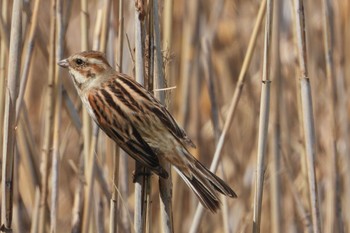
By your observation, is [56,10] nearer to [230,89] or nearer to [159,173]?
[159,173]

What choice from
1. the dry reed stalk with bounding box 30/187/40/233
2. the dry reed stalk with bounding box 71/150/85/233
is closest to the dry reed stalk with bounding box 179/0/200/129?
the dry reed stalk with bounding box 71/150/85/233

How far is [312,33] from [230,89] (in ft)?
1.70

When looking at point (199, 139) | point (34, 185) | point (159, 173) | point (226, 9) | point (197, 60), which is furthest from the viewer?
point (226, 9)

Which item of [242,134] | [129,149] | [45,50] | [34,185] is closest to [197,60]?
[242,134]

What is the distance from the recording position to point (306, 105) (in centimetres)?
207

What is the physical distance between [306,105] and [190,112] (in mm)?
1366

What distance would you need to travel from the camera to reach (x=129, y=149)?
2086 millimetres

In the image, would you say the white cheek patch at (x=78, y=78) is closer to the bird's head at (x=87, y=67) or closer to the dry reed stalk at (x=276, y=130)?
the bird's head at (x=87, y=67)

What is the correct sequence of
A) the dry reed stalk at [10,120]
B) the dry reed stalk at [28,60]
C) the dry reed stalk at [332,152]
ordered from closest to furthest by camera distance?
the dry reed stalk at [10,120]
the dry reed stalk at [28,60]
the dry reed stalk at [332,152]

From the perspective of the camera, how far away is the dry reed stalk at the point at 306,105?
201cm

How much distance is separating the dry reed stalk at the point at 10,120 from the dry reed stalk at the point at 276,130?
1019mm

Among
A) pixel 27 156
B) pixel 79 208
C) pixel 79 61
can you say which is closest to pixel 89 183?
pixel 79 208

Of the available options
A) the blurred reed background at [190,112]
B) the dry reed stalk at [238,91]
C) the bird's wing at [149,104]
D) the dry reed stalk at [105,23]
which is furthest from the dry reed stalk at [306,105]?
the dry reed stalk at [105,23]

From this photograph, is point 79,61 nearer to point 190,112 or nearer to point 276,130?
point 276,130
